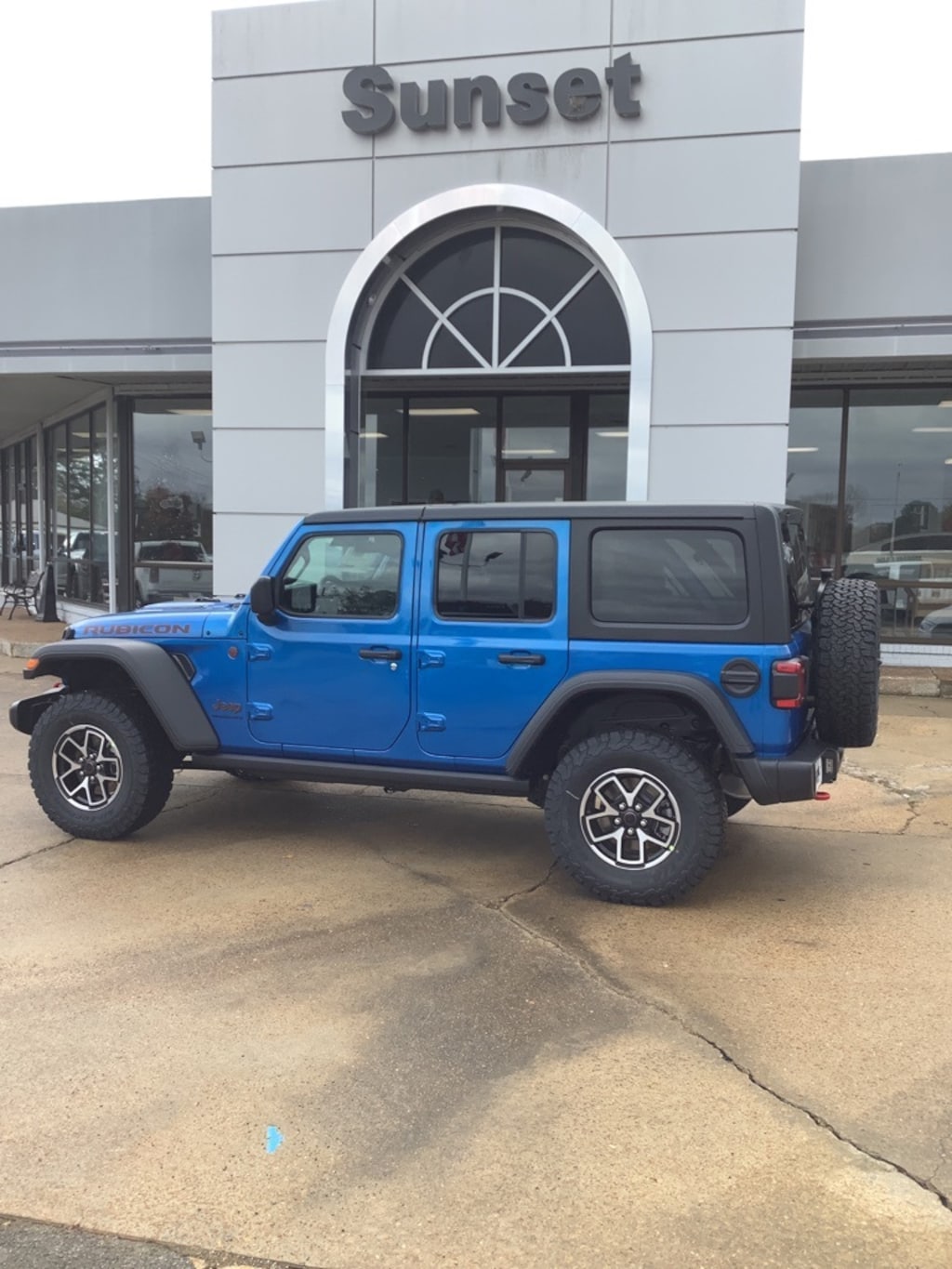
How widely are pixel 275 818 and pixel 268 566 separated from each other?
174 centimetres

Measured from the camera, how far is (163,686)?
17.8 feet

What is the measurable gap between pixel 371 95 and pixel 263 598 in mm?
7739

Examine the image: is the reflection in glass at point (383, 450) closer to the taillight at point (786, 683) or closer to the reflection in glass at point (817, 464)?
the reflection in glass at point (817, 464)

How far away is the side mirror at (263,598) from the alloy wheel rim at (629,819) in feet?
6.28

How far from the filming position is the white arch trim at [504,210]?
10.2 m

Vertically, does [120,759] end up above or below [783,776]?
below

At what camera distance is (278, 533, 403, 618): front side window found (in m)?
5.20

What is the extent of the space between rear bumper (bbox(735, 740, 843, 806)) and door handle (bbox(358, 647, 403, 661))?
5.74 ft

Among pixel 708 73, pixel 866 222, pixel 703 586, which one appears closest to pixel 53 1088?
pixel 703 586

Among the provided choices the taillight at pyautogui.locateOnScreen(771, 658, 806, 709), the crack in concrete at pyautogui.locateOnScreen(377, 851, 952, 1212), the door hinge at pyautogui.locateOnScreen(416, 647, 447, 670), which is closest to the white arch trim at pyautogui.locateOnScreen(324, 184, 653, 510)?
the door hinge at pyautogui.locateOnScreen(416, 647, 447, 670)

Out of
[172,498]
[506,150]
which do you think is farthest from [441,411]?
[172,498]

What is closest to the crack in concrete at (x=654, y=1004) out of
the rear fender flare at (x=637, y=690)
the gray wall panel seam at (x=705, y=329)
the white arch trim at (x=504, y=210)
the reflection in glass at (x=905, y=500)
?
the rear fender flare at (x=637, y=690)

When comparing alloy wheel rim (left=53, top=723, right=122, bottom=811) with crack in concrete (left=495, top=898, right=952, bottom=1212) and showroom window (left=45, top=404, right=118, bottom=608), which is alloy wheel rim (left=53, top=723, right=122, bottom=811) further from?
showroom window (left=45, top=404, right=118, bottom=608)

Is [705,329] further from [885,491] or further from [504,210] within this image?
[885,491]
